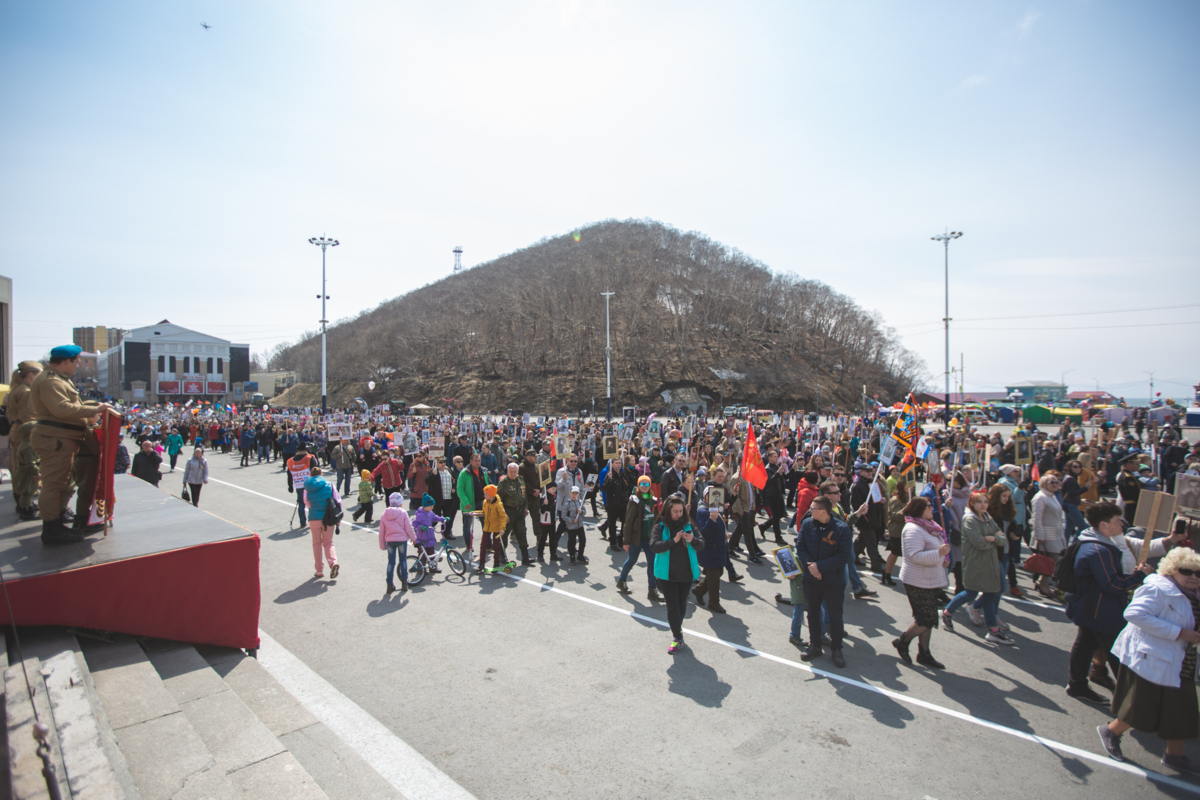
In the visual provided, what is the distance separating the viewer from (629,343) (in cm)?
7581

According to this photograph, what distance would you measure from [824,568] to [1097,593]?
225 centimetres

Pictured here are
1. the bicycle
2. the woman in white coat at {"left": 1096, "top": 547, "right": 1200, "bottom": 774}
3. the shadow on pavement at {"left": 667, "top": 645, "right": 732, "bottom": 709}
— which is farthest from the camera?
the bicycle

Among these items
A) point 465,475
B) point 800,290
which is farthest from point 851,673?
point 800,290

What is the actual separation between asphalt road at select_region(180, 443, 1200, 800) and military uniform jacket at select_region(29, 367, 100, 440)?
303 centimetres

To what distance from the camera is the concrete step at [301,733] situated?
3.78 metres

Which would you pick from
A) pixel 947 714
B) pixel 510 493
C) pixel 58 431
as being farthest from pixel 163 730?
pixel 947 714

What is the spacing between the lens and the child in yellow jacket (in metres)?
8.61

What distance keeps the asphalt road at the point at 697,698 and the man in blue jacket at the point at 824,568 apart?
0.94 ft

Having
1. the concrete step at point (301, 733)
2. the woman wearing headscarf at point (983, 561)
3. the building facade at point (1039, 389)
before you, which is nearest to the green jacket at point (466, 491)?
the concrete step at point (301, 733)

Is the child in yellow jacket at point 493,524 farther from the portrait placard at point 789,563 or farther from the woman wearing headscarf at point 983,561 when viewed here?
the woman wearing headscarf at point 983,561

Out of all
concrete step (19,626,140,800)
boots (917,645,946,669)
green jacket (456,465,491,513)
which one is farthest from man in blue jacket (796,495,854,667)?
green jacket (456,465,491,513)

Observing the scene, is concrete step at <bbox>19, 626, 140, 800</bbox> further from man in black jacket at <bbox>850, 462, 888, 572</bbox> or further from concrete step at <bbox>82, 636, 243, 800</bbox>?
man in black jacket at <bbox>850, 462, 888, 572</bbox>

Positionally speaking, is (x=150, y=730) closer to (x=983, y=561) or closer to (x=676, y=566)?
(x=676, y=566)

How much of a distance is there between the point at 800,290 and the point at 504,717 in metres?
94.6
